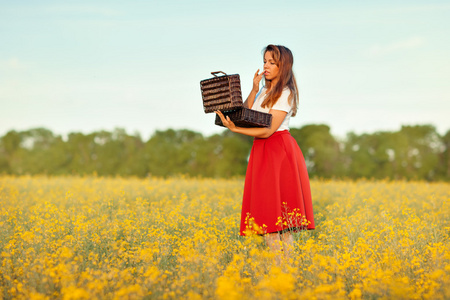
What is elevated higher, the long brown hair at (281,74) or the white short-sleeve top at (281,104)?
the long brown hair at (281,74)

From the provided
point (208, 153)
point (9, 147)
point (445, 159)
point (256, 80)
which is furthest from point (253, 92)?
point (9, 147)

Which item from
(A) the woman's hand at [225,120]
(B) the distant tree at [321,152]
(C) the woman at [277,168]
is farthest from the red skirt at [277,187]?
(B) the distant tree at [321,152]

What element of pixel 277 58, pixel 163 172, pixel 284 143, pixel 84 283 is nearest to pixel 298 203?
pixel 284 143

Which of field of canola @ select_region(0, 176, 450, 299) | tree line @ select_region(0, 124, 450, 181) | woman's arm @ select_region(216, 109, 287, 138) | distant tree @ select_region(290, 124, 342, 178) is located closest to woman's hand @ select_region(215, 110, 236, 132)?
woman's arm @ select_region(216, 109, 287, 138)

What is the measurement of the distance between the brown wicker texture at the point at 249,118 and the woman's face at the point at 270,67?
0.47 meters

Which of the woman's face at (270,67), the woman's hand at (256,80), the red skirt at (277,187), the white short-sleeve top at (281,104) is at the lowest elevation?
the red skirt at (277,187)

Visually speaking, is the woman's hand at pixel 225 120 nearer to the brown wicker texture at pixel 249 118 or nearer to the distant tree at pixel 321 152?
the brown wicker texture at pixel 249 118

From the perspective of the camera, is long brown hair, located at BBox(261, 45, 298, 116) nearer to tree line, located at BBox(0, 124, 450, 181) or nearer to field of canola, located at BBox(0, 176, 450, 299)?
field of canola, located at BBox(0, 176, 450, 299)

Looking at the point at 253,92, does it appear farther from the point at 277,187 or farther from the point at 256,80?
the point at 277,187

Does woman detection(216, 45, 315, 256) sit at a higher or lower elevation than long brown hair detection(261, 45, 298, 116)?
lower

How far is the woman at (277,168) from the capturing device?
3965 mm

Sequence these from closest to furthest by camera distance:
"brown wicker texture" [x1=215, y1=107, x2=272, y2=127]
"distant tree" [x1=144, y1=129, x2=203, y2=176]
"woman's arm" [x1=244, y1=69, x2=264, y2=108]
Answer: "brown wicker texture" [x1=215, y1=107, x2=272, y2=127]
"woman's arm" [x1=244, y1=69, x2=264, y2=108]
"distant tree" [x1=144, y1=129, x2=203, y2=176]

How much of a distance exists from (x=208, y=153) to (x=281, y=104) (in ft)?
67.3

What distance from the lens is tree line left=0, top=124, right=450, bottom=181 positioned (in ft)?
73.6
